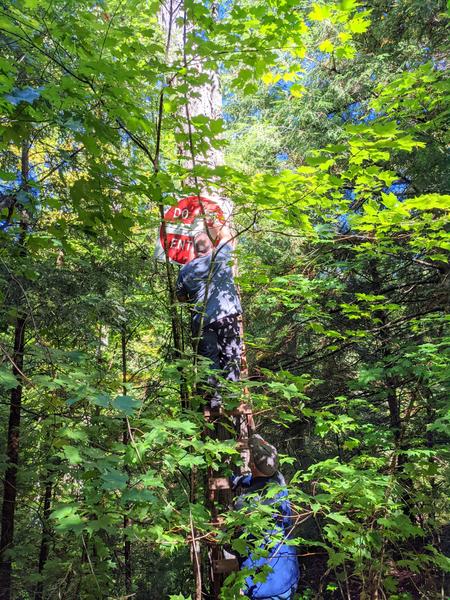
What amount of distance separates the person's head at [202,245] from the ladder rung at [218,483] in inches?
69.9

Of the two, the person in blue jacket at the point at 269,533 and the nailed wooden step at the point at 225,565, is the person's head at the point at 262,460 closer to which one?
the person in blue jacket at the point at 269,533

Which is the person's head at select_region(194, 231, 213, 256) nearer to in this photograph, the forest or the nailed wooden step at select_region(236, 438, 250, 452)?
the forest

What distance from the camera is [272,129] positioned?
23.7 feet

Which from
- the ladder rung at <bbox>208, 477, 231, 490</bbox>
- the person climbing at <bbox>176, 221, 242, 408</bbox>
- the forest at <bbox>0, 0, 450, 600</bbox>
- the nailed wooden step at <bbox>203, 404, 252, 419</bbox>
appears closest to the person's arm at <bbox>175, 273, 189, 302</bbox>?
the person climbing at <bbox>176, 221, 242, 408</bbox>

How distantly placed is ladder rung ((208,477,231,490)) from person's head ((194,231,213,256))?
1.78 m

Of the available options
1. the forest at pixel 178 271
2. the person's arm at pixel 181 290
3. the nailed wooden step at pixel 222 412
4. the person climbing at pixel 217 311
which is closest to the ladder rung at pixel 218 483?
the forest at pixel 178 271

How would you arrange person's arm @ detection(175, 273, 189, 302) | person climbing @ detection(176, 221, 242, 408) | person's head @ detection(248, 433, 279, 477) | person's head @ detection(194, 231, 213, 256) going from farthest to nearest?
person's head @ detection(194, 231, 213, 256) → person's arm @ detection(175, 273, 189, 302) → person climbing @ detection(176, 221, 242, 408) → person's head @ detection(248, 433, 279, 477)

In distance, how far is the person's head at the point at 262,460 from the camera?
116 inches

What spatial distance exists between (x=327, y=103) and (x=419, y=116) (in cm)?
225

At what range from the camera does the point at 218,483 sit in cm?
283

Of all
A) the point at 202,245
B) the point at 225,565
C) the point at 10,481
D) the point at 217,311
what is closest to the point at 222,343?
the point at 217,311

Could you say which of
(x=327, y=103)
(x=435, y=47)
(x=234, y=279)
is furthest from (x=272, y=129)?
(x=234, y=279)

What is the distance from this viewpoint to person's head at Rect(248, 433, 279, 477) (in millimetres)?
2943

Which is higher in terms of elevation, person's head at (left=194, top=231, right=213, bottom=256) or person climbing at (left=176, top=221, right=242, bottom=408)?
person's head at (left=194, top=231, right=213, bottom=256)
